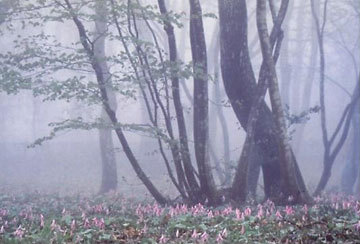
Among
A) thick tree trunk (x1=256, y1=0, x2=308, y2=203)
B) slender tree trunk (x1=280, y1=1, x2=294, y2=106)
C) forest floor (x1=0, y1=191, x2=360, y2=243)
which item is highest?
slender tree trunk (x1=280, y1=1, x2=294, y2=106)

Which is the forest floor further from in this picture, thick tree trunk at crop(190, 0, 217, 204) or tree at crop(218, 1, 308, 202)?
tree at crop(218, 1, 308, 202)

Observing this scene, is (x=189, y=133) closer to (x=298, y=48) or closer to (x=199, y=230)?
(x=298, y=48)

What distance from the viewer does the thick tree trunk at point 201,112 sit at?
11570mm

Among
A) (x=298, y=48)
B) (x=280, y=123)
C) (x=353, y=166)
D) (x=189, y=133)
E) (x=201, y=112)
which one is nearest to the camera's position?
(x=280, y=123)

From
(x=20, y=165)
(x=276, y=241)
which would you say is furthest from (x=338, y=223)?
(x=20, y=165)

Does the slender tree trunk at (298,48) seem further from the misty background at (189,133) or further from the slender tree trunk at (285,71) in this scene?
the slender tree trunk at (285,71)

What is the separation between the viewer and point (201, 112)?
1170 cm

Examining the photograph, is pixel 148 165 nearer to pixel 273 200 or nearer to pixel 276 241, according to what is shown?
Answer: pixel 273 200

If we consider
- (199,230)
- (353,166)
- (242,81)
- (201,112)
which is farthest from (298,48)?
(199,230)

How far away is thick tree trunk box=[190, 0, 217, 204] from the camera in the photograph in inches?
456

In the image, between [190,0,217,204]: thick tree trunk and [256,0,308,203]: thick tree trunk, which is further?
[190,0,217,204]: thick tree trunk

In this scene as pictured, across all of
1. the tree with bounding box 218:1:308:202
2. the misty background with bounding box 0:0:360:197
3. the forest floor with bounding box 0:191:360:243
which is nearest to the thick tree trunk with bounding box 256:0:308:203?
the tree with bounding box 218:1:308:202

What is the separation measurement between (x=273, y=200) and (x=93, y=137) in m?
Answer: 36.8

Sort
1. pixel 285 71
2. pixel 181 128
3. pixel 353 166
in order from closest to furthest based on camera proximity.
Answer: pixel 181 128, pixel 353 166, pixel 285 71
